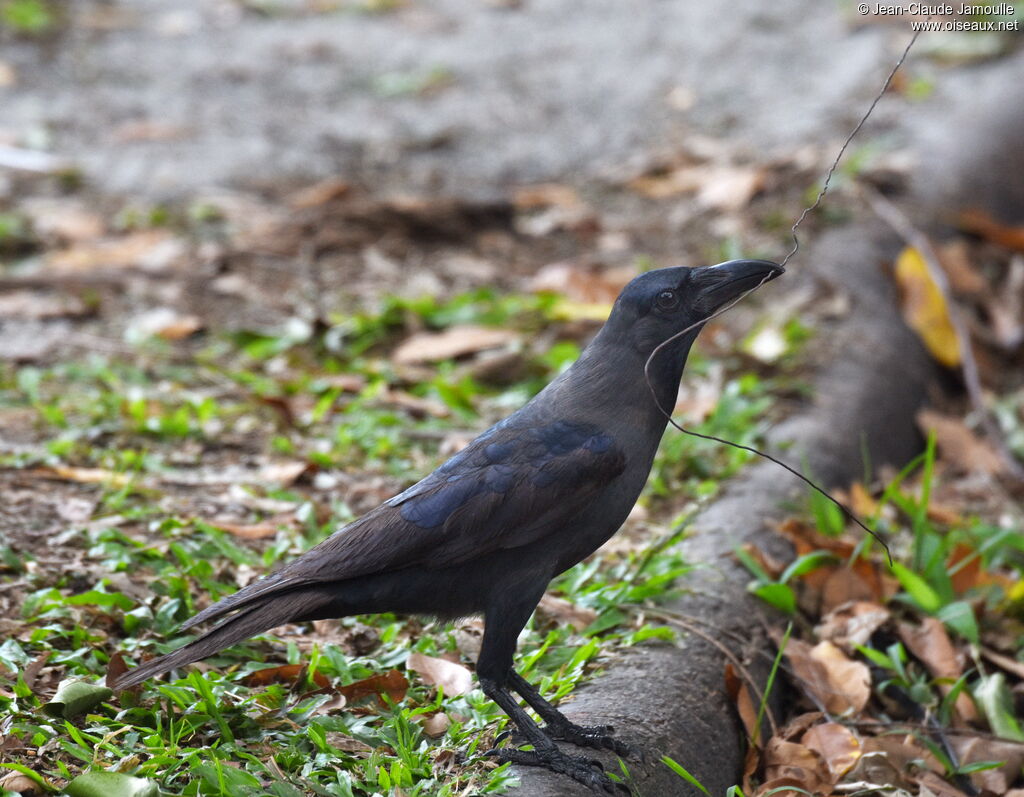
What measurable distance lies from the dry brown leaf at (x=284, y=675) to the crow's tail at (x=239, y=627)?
1.08ft

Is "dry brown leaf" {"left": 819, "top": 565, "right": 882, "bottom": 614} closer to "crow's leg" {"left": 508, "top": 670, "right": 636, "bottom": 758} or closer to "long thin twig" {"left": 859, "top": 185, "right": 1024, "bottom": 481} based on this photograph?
"crow's leg" {"left": 508, "top": 670, "right": 636, "bottom": 758}

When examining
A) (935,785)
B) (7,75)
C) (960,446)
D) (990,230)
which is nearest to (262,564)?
(935,785)

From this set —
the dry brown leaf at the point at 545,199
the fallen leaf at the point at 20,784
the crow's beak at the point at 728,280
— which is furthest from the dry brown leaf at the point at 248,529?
the dry brown leaf at the point at 545,199

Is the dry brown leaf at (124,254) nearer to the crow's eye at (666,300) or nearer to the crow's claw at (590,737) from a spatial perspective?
the crow's eye at (666,300)

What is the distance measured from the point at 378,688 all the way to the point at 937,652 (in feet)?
5.23

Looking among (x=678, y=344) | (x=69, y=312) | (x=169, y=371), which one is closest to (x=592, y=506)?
(x=678, y=344)

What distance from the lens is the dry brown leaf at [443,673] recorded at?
2891 millimetres

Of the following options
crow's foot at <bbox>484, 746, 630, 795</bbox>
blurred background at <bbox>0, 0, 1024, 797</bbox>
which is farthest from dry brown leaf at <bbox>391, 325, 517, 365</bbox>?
crow's foot at <bbox>484, 746, 630, 795</bbox>

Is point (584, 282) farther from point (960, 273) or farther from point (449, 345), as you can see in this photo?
point (960, 273)

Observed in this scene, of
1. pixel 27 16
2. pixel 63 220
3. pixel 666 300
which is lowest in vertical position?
pixel 63 220

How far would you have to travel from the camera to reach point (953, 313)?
551 cm

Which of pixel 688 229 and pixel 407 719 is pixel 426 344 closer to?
pixel 688 229

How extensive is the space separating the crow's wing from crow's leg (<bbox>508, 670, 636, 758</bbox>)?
310 mm

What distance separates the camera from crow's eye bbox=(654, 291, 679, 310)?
281 centimetres
